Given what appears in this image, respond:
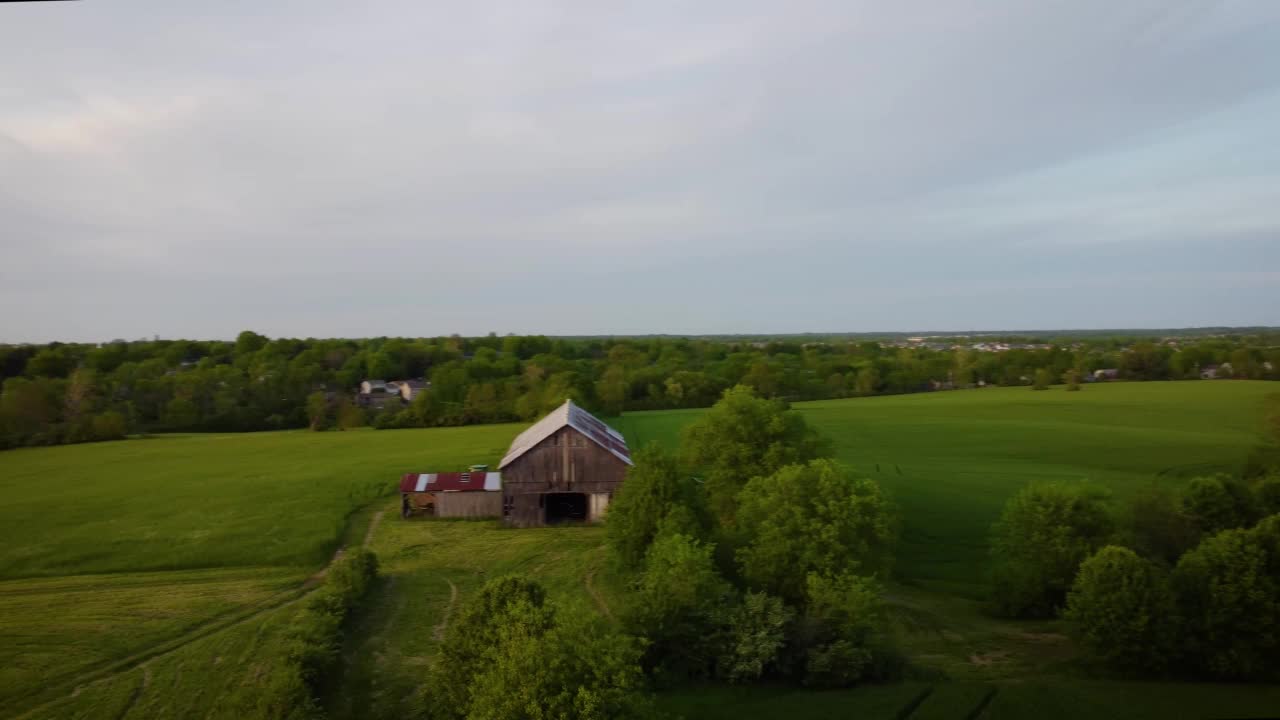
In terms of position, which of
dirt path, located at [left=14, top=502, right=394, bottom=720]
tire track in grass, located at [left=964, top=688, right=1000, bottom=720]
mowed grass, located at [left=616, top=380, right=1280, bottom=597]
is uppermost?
mowed grass, located at [left=616, top=380, right=1280, bottom=597]

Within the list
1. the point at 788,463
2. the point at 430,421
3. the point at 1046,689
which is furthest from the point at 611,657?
the point at 430,421

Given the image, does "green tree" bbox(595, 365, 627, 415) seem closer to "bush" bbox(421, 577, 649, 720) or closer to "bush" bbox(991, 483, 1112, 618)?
"bush" bbox(991, 483, 1112, 618)

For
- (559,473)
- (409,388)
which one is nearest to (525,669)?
(559,473)

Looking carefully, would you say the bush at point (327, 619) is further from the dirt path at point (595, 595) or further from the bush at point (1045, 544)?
the bush at point (1045, 544)

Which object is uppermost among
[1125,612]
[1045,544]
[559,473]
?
[559,473]

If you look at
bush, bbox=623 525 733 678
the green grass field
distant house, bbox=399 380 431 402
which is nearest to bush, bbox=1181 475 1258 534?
the green grass field

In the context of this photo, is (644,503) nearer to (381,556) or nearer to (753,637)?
(753,637)

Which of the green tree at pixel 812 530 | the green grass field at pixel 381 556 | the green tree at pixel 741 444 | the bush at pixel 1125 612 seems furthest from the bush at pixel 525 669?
the green tree at pixel 741 444
